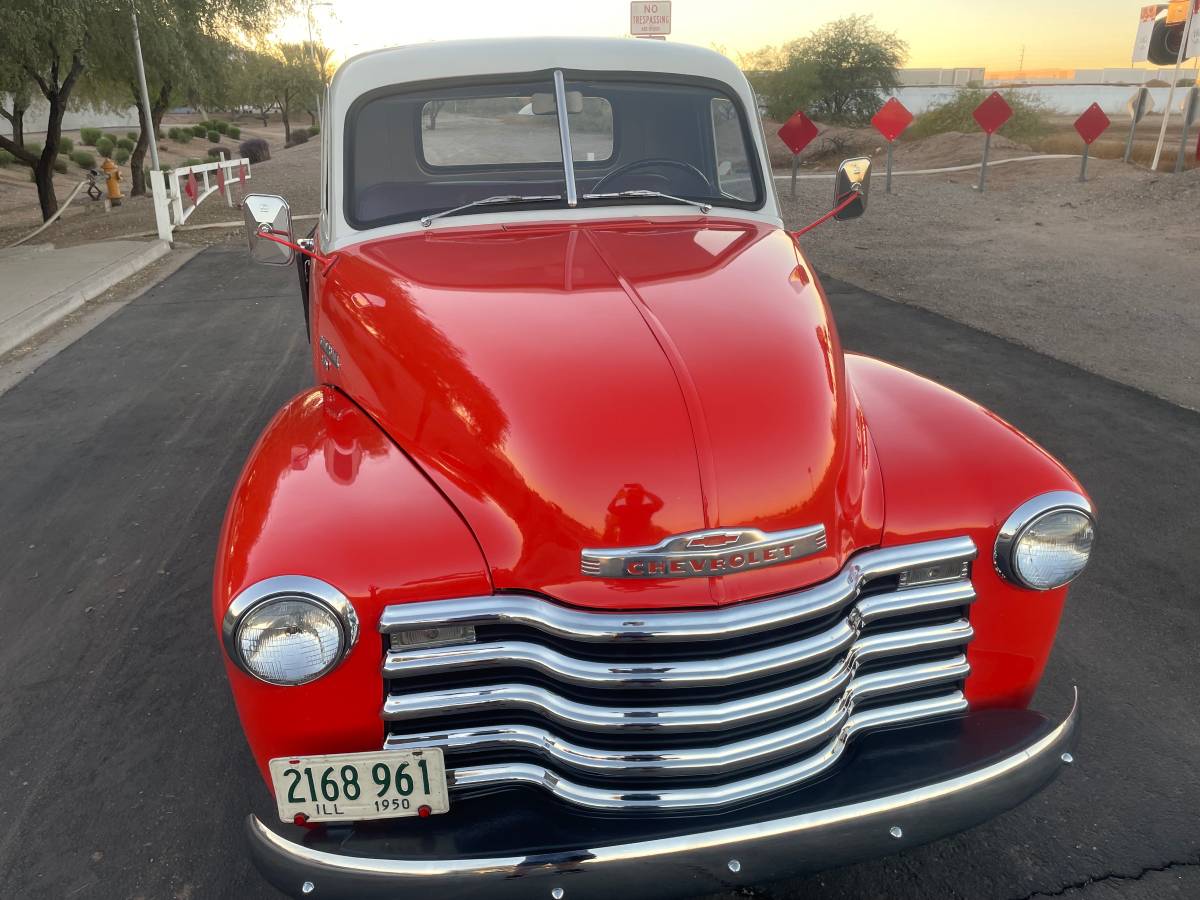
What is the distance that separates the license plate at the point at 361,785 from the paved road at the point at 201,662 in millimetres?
714

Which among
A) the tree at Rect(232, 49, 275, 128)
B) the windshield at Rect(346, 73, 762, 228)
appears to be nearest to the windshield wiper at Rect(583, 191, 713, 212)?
the windshield at Rect(346, 73, 762, 228)

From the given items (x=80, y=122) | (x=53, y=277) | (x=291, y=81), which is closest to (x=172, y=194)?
(x=53, y=277)

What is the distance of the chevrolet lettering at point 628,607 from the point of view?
182cm

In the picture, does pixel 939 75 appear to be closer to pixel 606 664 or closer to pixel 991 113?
pixel 991 113

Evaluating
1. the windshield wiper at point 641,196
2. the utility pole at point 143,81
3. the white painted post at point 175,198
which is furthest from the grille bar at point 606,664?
the white painted post at point 175,198

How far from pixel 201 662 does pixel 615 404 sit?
2159 mm

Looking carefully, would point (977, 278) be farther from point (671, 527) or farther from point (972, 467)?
point (671, 527)

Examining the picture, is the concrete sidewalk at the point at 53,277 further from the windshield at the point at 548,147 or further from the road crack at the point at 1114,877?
the road crack at the point at 1114,877

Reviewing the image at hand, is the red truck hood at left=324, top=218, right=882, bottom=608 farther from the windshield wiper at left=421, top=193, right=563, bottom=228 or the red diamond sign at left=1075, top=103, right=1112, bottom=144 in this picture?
the red diamond sign at left=1075, top=103, right=1112, bottom=144

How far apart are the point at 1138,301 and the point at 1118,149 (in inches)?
837

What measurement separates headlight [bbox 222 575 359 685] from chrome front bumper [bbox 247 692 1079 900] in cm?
35

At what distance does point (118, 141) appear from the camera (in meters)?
40.0

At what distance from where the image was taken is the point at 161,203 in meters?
13.2

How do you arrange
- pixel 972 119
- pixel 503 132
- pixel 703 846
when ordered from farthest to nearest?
pixel 972 119
pixel 503 132
pixel 703 846
